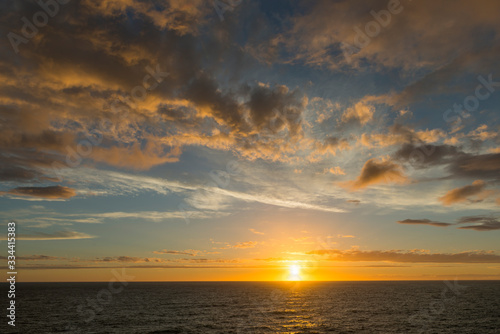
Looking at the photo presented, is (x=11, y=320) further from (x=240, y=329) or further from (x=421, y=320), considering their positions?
(x=421, y=320)

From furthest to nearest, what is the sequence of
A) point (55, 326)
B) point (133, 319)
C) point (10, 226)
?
point (133, 319) < point (55, 326) < point (10, 226)

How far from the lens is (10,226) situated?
127 feet

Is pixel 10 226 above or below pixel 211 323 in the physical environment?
above

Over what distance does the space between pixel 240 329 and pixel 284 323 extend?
12300 millimetres

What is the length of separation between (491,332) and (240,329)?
158ft

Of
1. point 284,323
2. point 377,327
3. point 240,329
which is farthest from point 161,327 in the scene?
point 377,327

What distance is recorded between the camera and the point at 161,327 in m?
57.5

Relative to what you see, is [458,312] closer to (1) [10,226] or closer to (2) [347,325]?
(2) [347,325]

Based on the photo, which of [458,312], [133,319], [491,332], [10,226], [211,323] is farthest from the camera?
[458,312]

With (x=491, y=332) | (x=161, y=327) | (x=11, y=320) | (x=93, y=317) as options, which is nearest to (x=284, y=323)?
(x=161, y=327)

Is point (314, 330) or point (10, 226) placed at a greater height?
point (10, 226)

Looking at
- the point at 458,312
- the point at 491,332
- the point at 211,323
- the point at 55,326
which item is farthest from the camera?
the point at 458,312

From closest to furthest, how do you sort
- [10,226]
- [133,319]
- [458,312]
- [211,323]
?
[10,226] < [211,323] < [133,319] < [458,312]

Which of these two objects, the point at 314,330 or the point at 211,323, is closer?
the point at 314,330
